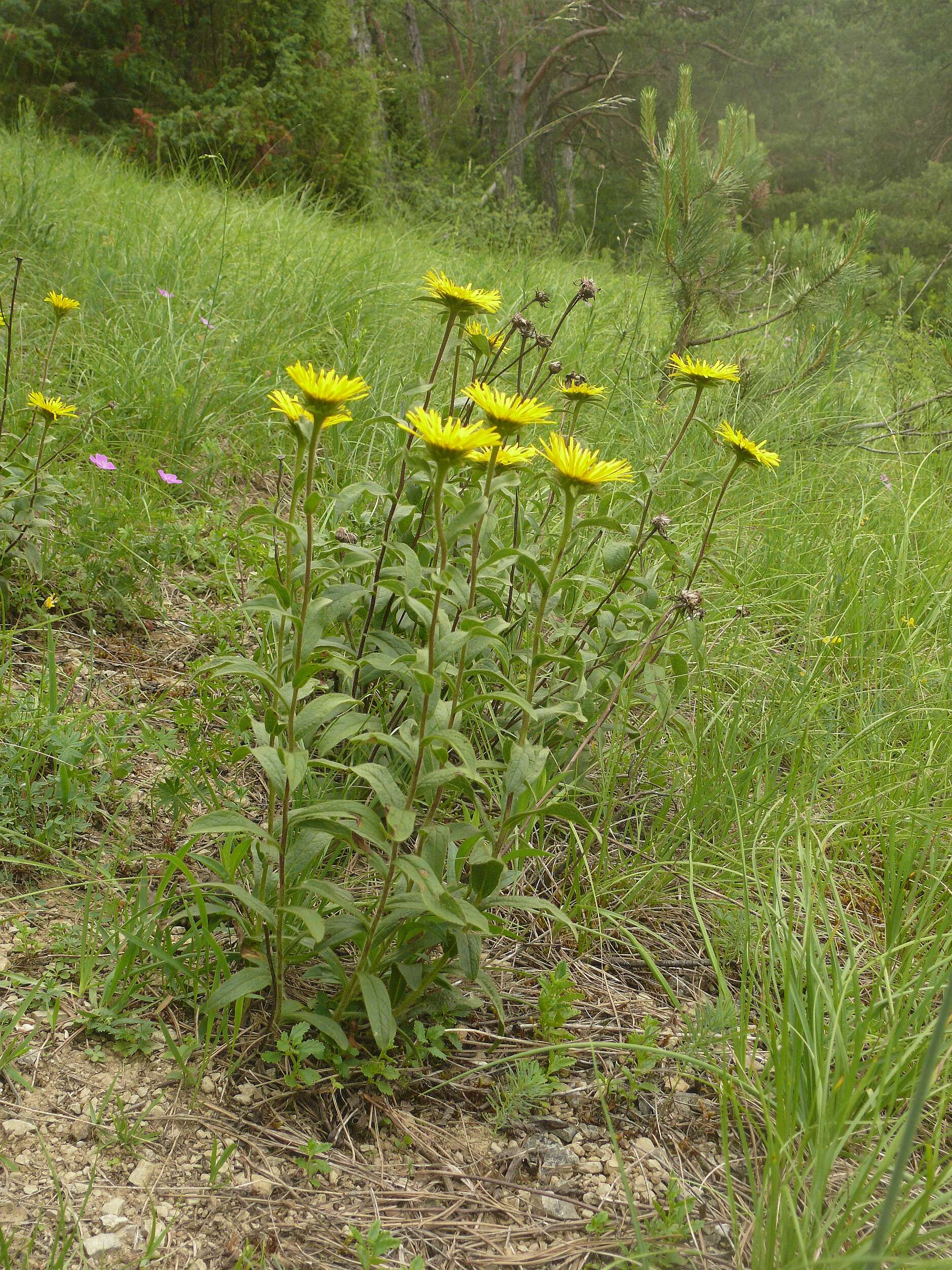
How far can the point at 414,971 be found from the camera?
1167 millimetres

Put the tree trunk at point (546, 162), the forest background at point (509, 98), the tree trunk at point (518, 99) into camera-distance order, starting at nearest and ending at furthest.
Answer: the forest background at point (509, 98)
the tree trunk at point (518, 99)
the tree trunk at point (546, 162)

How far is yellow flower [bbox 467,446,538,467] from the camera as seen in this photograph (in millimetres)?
1141

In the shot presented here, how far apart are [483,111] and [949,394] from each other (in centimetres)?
1131

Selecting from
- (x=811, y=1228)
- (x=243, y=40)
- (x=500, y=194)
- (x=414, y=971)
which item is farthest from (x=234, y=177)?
(x=811, y=1228)

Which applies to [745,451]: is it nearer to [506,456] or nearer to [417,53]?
[506,456]

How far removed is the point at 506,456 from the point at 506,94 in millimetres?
13587

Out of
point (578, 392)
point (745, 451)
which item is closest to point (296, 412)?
point (578, 392)

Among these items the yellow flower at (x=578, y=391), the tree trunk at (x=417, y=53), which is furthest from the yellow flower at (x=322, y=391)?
the tree trunk at (x=417, y=53)

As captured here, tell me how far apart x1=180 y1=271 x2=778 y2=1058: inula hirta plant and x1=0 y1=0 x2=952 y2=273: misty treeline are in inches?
103

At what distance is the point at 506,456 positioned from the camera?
1.22m

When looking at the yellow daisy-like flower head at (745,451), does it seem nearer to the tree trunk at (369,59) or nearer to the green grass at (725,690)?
the green grass at (725,690)

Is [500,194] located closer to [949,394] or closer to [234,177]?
[234,177]

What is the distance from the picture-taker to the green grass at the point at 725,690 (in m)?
1.09

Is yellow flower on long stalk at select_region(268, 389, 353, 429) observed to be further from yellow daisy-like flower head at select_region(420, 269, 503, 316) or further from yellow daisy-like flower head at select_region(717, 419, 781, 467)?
yellow daisy-like flower head at select_region(717, 419, 781, 467)
